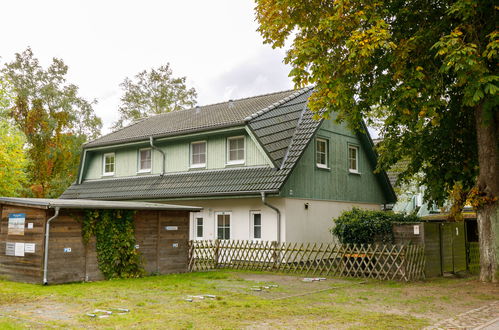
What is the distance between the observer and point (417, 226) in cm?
1656

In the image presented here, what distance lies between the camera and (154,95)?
5141 cm

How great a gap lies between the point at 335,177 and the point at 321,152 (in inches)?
60.1

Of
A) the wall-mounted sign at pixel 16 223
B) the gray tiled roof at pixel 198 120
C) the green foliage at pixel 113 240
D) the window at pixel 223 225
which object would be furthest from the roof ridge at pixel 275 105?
the wall-mounted sign at pixel 16 223

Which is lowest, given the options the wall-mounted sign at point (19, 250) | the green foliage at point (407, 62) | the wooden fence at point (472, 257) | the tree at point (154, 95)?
the wooden fence at point (472, 257)

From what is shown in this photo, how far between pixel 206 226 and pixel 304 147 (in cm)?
583

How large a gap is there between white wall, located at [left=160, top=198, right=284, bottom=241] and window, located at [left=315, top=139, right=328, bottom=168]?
371cm

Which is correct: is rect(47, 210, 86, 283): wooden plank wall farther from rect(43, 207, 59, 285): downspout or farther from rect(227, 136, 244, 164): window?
rect(227, 136, 244, 164): window

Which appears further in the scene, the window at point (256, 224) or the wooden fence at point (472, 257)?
the window at point (256, 224)

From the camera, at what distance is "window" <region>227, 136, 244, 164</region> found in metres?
22.6

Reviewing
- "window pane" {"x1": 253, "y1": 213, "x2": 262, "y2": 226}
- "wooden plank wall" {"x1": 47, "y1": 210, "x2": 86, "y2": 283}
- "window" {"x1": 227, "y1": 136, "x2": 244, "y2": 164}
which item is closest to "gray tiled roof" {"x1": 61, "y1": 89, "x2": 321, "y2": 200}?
"window" {"x1": 227, "y1": 136, "x2": 244, "y2": 164}

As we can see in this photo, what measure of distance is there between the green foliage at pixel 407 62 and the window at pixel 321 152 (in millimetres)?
5414

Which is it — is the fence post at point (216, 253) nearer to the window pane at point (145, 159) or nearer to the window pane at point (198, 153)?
the window pane at point (198, 153)

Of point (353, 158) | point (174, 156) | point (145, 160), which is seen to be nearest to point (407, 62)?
point (353, 158)

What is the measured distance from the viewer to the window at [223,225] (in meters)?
22.5
